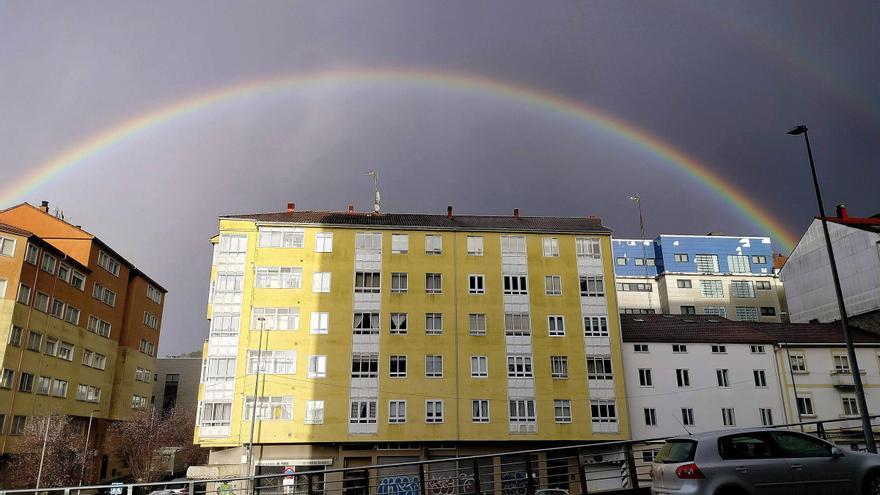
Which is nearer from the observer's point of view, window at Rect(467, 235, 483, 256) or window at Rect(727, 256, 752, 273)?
window at Rect(467, 235, 483, 256)

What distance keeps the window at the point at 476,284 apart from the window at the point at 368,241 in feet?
28.5

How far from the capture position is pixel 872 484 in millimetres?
14305

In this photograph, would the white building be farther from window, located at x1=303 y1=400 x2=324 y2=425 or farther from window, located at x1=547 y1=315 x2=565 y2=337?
window, located at x1=303 y1=400 x2=324 y2=425

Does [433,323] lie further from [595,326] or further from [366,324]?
[595,326]

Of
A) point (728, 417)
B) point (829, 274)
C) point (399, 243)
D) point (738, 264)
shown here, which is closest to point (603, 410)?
point (728, 417)

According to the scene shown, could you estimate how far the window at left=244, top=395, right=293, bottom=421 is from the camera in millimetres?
53969

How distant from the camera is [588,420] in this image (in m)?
56.0

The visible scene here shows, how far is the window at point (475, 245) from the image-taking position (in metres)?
61.0

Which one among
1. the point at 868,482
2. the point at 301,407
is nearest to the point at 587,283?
the point at 301,407

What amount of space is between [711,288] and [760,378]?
1924 inches

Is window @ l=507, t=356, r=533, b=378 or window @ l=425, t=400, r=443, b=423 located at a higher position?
window @ l=507, t=356, r=533, b=378

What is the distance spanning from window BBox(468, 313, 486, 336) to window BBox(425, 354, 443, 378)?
3.81m

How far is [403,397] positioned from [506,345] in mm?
9928

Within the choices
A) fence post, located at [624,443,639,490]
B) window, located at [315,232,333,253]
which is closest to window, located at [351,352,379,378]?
window, located at [315,232,333,253]
